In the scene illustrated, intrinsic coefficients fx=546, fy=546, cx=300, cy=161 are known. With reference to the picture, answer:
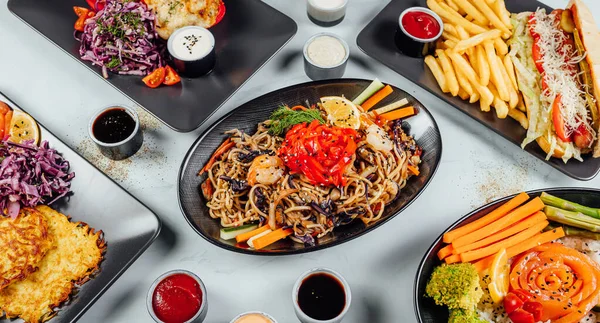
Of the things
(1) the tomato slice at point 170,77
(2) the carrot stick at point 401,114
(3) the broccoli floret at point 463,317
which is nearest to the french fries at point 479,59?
(2) the carrot stick at point 401,114

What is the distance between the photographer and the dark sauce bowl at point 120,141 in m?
4.06

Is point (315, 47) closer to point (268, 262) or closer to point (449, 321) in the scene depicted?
point (268, 262)

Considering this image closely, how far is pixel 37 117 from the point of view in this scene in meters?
4.56

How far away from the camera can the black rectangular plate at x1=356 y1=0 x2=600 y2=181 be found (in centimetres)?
409

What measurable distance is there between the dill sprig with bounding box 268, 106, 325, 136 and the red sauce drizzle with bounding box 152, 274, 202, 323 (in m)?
1.26

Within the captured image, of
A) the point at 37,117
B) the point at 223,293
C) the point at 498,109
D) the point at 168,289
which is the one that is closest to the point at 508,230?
the point at 498,109

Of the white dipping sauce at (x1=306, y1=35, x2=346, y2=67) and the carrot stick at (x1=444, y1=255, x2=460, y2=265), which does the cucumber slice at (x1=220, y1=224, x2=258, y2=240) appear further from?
the white dipping sauce at (x1=306, y1=35, x2=346, y2=67)

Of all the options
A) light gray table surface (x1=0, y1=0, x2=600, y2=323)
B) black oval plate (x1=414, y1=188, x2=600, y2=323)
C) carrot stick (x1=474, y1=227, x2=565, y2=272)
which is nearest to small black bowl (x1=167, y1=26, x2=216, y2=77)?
light gray table surface (x1=0, y1=0, x2=600, y2=323)

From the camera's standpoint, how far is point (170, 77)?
452cm

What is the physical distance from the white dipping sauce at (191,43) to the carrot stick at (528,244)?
8.69ft

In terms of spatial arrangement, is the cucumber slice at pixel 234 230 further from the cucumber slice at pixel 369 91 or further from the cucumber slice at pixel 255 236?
the cucumber slice at pixel 369 91

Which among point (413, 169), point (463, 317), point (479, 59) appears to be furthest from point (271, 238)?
point (479, 59)

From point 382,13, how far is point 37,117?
309cm

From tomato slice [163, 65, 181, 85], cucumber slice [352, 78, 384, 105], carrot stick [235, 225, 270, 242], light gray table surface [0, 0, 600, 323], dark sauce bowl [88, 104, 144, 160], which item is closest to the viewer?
carrot stick [235, 225, 270, 242]
